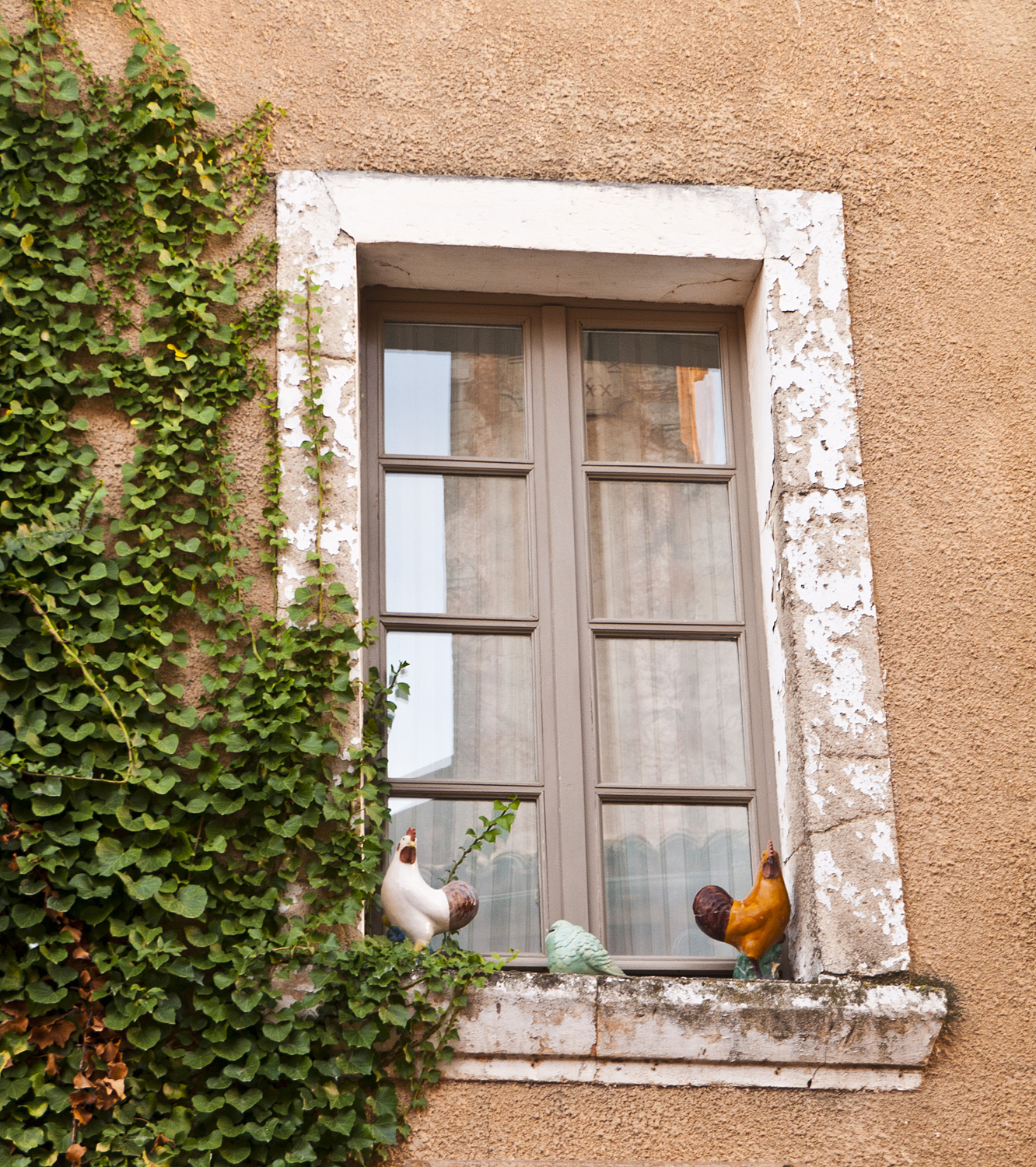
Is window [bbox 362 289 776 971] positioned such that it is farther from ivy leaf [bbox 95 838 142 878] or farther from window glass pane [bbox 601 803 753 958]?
ivy leaf [bbox 95 838 142 878]

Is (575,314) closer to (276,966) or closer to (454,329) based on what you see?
(454,329)

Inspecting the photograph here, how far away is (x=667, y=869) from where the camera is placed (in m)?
3.29

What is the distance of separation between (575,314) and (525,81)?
0.61 meters

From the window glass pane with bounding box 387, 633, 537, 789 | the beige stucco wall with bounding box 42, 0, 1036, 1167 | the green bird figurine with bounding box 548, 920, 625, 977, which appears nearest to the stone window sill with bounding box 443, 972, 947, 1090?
the green bird figurine with bounding box 548, 920, 625, 977

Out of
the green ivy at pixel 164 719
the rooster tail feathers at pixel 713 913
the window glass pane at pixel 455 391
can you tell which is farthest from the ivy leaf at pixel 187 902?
the window glass pane at pixel 455 391

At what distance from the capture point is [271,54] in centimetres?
350

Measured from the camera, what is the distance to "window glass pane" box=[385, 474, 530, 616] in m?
3.44

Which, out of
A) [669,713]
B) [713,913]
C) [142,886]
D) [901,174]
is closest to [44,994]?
[142,886]

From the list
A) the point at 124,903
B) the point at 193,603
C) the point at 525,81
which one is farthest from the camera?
the point at 525,81

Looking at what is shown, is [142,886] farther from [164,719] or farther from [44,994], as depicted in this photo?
[164,719]

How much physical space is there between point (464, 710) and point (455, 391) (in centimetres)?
86

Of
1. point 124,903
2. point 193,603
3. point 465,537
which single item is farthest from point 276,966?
point 465,537

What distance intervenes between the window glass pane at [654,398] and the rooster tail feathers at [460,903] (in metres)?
1.18

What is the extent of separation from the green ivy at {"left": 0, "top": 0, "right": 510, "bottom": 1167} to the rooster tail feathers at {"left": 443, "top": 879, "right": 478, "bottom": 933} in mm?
71
